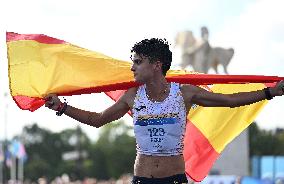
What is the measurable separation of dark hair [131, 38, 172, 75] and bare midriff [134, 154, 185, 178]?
0.61 m

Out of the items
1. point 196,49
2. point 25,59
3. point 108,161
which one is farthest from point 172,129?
point 108,161

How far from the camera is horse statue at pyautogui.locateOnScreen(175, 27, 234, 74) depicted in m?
40.3

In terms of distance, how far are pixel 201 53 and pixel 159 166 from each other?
35048 mm

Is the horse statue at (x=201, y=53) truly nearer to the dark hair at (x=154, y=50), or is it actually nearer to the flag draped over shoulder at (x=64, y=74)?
the flag draped over shoulder at (x=64, y=74)

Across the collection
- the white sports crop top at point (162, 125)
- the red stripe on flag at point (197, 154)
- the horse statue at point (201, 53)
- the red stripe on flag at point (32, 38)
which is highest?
the red stripe on flag at point (32, 38)

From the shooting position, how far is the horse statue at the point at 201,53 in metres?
40.3

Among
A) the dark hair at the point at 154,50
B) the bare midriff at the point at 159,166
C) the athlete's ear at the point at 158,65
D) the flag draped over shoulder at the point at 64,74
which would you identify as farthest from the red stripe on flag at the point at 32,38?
the bare midriff at the point at 159,166

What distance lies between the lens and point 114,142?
127 m

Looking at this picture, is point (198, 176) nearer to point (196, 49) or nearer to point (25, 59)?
point (25, 59)

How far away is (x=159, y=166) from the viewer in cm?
609

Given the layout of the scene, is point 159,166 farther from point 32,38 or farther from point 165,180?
point 32,38

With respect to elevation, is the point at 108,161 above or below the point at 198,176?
below

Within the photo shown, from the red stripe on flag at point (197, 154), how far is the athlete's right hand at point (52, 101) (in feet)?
5.19

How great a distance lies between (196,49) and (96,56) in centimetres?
3406
